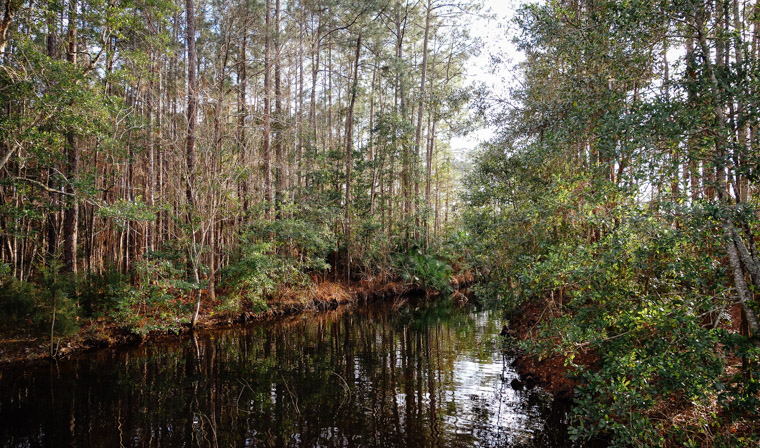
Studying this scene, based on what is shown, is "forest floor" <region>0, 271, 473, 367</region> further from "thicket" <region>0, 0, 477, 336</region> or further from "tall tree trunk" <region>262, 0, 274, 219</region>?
"tall tree trunk" <region>262, 0, 274, 219</region>

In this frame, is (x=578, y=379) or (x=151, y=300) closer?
(x=578, y=379)

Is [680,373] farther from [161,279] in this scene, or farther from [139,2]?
[139,2]

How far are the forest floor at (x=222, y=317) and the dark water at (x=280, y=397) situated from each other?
1.84 feet

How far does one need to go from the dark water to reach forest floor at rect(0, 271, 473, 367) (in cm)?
56

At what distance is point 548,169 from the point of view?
774 cm

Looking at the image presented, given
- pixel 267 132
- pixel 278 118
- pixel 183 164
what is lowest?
pixel 183 164

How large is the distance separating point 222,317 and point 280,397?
668 cm

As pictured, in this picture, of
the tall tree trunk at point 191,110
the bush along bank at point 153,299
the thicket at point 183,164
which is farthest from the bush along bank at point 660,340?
the tall tree trunk at point 191,110

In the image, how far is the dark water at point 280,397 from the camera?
5.38 m

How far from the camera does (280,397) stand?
22.2 ft

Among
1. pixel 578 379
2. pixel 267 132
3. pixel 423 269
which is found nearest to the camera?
pixel 578 379

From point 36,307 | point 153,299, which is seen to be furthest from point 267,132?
point 36,307

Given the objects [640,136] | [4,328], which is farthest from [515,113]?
[4,328]

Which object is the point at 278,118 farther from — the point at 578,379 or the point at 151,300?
the point at 578,379
